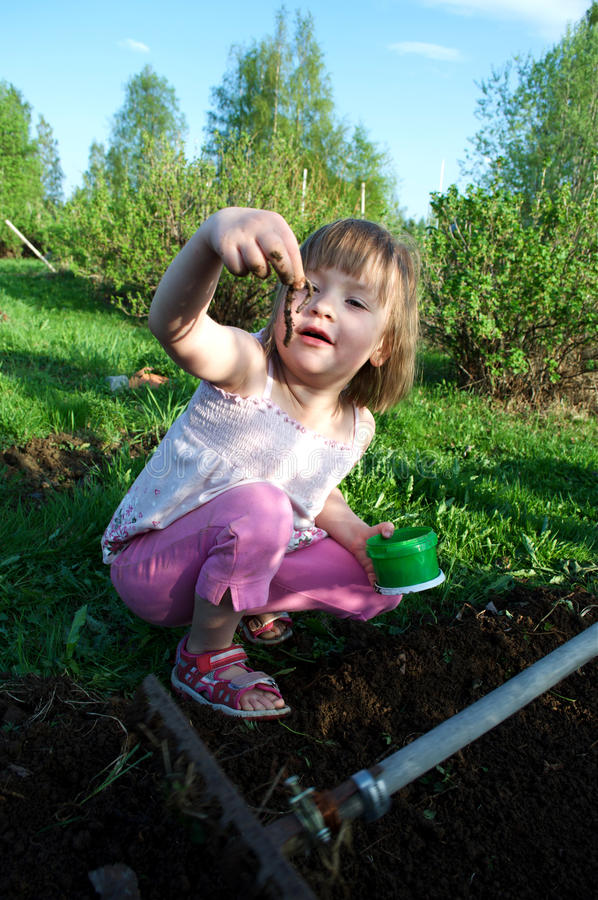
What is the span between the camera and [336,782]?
4.87 ft

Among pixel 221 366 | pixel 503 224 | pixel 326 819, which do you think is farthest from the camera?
pixel 503 224

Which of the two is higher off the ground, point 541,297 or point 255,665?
point 541,297

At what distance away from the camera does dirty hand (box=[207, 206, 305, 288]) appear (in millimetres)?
1173

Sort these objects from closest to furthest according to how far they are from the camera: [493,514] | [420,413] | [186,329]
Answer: [186,329] → [493,514] → [420,413]

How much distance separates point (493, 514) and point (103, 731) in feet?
6.90

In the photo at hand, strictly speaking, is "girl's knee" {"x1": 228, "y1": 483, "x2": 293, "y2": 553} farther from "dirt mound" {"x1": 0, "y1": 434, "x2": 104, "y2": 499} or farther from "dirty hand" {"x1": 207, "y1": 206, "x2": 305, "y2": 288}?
"dirt mound" {"x1": 0, "y1": 434, "x2": 104, "y2": 499}

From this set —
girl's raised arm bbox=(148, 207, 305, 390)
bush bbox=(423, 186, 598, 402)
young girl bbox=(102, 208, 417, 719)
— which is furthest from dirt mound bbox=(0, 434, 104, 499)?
bush bbox=(423, 186, 598, 402)

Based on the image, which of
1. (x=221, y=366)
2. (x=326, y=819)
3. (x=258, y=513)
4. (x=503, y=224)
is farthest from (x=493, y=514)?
(x=503, y=224)

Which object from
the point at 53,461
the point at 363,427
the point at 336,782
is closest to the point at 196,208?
the point at 53,461

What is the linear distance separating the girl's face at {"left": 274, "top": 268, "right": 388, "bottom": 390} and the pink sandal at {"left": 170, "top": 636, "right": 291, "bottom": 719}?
835mm

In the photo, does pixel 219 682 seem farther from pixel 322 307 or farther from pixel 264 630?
pixel 322 307

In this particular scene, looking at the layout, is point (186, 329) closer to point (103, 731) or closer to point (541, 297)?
point (103, 731)

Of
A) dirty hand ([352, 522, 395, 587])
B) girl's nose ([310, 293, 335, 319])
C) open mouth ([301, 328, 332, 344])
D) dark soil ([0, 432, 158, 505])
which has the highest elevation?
girl's nose ([310, 293, 335, 319])

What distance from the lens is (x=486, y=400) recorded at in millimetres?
5844
